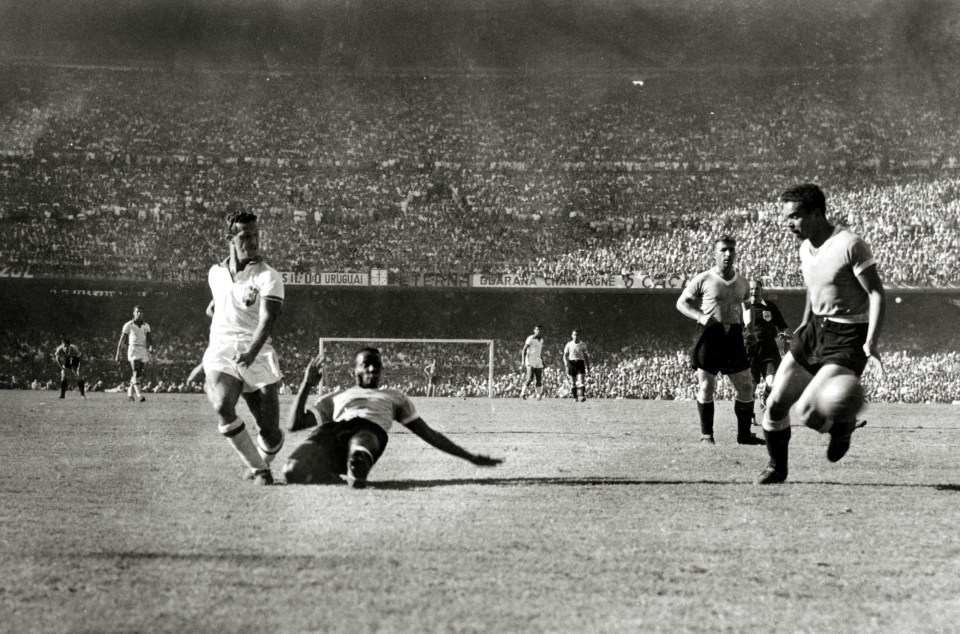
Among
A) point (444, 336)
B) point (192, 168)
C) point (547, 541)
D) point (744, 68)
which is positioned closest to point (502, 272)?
point (444, 336)

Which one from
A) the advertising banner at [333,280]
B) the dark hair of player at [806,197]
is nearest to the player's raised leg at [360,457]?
the dark hair of player at [806,197]

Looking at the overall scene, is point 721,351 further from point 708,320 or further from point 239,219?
point 239,219

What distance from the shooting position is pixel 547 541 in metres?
5.77

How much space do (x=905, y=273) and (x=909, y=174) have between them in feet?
16.3

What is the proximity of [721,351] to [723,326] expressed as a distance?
0.28 meters

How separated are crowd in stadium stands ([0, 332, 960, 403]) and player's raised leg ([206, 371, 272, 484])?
22946 millimetres

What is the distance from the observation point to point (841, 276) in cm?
755

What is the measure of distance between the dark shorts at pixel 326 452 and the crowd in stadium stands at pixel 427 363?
907 inches

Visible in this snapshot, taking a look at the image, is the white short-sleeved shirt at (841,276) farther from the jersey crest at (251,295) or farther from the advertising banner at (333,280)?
the advertising banner at (333,280)

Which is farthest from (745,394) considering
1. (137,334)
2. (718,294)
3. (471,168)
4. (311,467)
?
(471,168)

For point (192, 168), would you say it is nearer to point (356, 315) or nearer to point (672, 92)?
point (356, 315)

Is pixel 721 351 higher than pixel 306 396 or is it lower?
higher

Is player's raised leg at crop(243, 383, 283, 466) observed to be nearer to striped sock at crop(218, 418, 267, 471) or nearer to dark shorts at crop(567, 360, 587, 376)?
striped sock at crop(218, 418, 267, 471)

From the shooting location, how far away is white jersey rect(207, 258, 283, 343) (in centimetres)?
814
